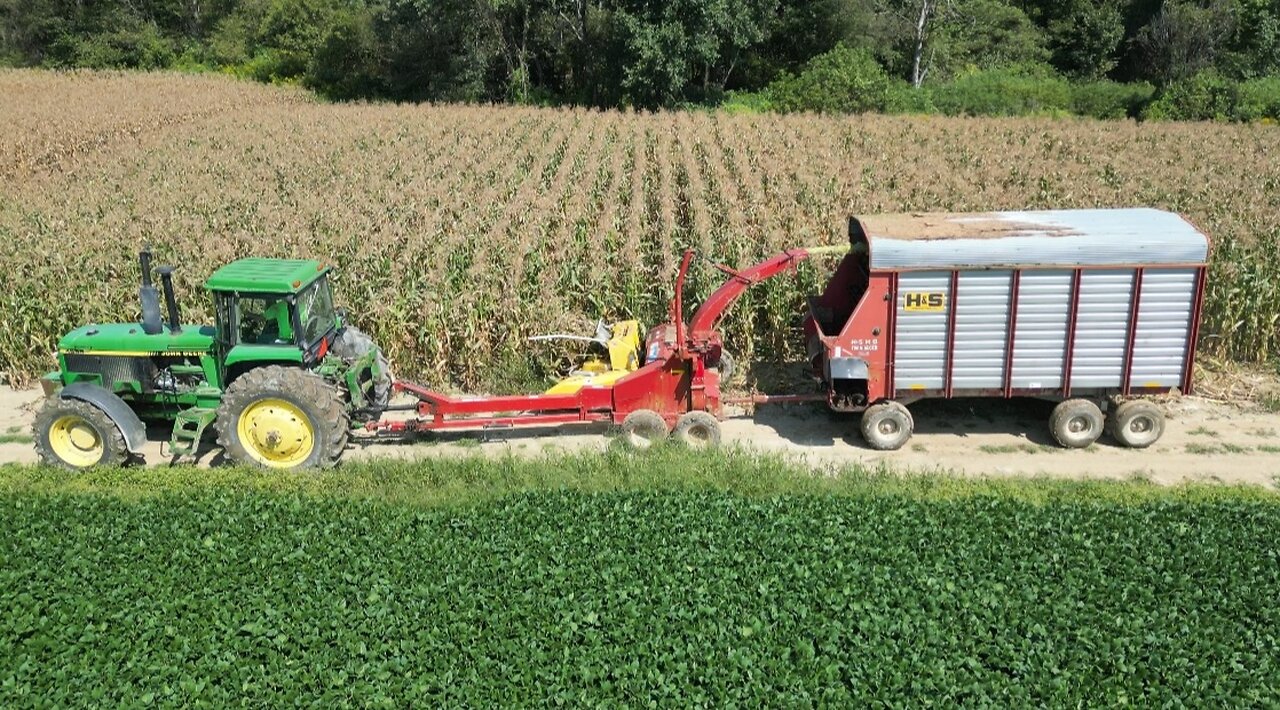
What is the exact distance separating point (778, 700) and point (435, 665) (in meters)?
2.55

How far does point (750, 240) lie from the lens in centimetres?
1631

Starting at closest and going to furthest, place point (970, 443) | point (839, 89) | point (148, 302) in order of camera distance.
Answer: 1. point (148, 302)
2. point (970, 443)
3. point (839, 89)

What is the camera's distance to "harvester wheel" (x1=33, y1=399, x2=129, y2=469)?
10891mm

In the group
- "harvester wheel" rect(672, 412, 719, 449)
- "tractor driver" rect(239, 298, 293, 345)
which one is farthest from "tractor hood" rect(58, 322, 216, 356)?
"harvester wheel" rect(672, 412, 719, 449)

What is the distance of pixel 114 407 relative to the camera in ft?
36.1

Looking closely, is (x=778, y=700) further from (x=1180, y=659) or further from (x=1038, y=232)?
(x=1038, y=232)

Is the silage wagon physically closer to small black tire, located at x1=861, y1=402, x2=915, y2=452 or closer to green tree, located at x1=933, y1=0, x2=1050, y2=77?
small black tire, located at x1=861, y1=402, x2=915, y2=452

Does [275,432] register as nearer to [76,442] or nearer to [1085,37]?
[76,442]

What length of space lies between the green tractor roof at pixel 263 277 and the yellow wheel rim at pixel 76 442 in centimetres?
226

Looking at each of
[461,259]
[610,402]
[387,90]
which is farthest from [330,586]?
[387,90]

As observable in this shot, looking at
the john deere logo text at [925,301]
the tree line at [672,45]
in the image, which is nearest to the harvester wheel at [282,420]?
the john deere logo text at [925,301]

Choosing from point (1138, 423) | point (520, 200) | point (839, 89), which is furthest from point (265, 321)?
point (839, 89)

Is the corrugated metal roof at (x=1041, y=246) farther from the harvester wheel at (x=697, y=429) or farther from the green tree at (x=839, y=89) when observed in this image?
the green tree at (x=839, y=89)

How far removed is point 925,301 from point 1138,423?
318 centimetres
